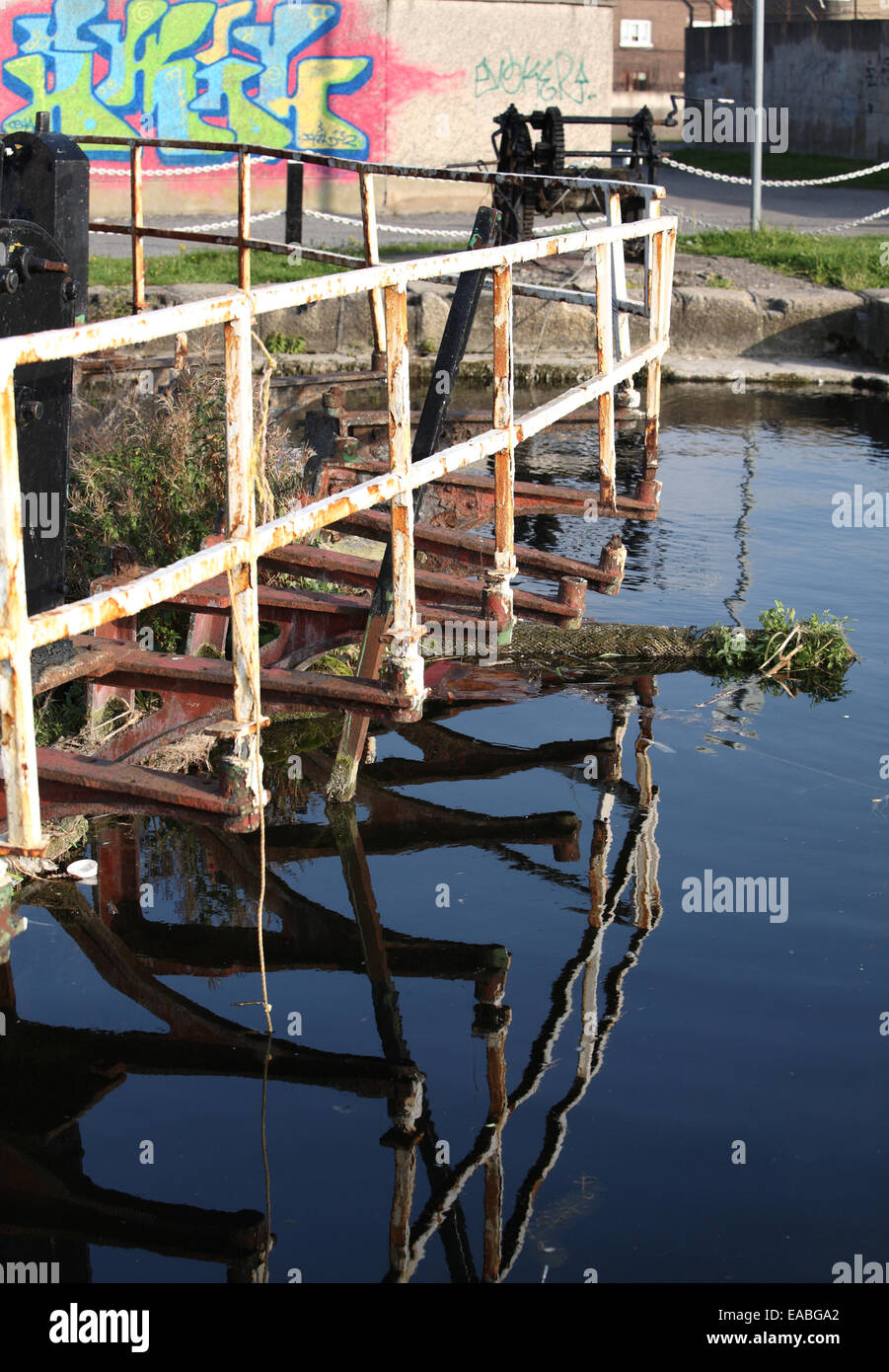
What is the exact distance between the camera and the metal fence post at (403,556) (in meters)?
4.37

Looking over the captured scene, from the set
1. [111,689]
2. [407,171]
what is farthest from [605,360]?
[111,689]

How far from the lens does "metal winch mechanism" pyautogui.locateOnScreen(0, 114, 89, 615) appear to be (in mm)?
4070

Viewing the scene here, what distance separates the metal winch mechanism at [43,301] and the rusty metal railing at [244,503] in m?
0.29

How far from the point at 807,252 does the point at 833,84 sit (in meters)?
12.8

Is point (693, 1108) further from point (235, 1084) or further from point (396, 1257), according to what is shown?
point (235, 1084)

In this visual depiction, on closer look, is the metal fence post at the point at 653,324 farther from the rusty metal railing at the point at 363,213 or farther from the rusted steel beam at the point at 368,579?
the rusted steel beam at the point at 368,579

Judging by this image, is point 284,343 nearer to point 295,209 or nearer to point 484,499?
point 295,209

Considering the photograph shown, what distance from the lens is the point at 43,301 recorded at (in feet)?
13.4

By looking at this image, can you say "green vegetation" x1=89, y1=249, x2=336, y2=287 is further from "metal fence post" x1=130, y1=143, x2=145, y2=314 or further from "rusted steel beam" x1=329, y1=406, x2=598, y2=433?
"rusted steel beam" x1=329, y1=406, x2=598, y2=433

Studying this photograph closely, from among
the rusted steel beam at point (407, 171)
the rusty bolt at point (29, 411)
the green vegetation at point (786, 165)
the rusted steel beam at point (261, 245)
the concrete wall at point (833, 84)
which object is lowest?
the rusty bolt at point (29, 411)

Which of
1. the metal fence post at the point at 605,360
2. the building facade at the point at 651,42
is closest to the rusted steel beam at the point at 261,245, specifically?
the metal fence post at the point at 605,360

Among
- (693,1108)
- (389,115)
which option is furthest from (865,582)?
(389,115)
